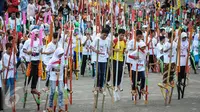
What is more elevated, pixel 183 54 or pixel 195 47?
pixel 195 47

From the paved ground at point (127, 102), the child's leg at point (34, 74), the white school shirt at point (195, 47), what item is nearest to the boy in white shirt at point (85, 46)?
the paved ground at point (127, 102)

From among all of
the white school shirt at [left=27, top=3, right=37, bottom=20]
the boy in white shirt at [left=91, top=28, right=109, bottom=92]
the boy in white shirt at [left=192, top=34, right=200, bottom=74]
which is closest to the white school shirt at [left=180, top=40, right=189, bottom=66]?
the boy in white shirt at [left=91, top=28, right=109, bottom=92]

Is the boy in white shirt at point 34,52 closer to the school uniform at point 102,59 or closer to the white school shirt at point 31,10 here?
the school uniform at point 102,59

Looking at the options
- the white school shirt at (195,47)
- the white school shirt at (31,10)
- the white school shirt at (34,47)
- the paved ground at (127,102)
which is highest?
the white school shirt at (31,10)

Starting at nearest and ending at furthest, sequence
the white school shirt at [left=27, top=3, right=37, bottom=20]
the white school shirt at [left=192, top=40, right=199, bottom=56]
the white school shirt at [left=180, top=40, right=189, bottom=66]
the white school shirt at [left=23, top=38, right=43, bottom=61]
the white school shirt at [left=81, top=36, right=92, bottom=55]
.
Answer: the white school shirt at [left=23, top=38, right=43, bottom=61] → the white school shirt at [left=180, top=40, right=189, bottom=66] → the white school shirt at [left=81, top=36, right=92, bottom=55] → the white school shirt at [left=27, top=3, right=37, bottom=20] → the white school shirt at [left=192, top=40, right=199, bottom=56]

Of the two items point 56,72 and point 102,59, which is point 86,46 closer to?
point 102,59

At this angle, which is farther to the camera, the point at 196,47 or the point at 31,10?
the point at 196,47

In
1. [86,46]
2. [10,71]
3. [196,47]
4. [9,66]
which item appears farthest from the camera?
[196,47]

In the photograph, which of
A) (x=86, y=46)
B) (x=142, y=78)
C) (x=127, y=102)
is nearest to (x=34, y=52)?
(x=127, y=102)

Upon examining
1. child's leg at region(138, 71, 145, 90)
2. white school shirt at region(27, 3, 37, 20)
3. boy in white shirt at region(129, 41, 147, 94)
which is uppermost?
white school shirt at region(27, 3, 37, 20)

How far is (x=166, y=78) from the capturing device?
13.1 metres

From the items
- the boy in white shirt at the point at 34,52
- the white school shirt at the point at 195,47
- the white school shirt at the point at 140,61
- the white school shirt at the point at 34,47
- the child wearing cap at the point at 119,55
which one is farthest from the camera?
the white school shirt at the point at 195,47

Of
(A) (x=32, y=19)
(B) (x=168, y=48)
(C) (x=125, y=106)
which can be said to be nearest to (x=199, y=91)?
(B) (x=168, y=48)

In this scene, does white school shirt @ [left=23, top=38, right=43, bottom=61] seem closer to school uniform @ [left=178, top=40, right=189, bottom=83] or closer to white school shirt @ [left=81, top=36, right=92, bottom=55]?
school uniform @ [left=178, top=40, right=189, bottom=83]
